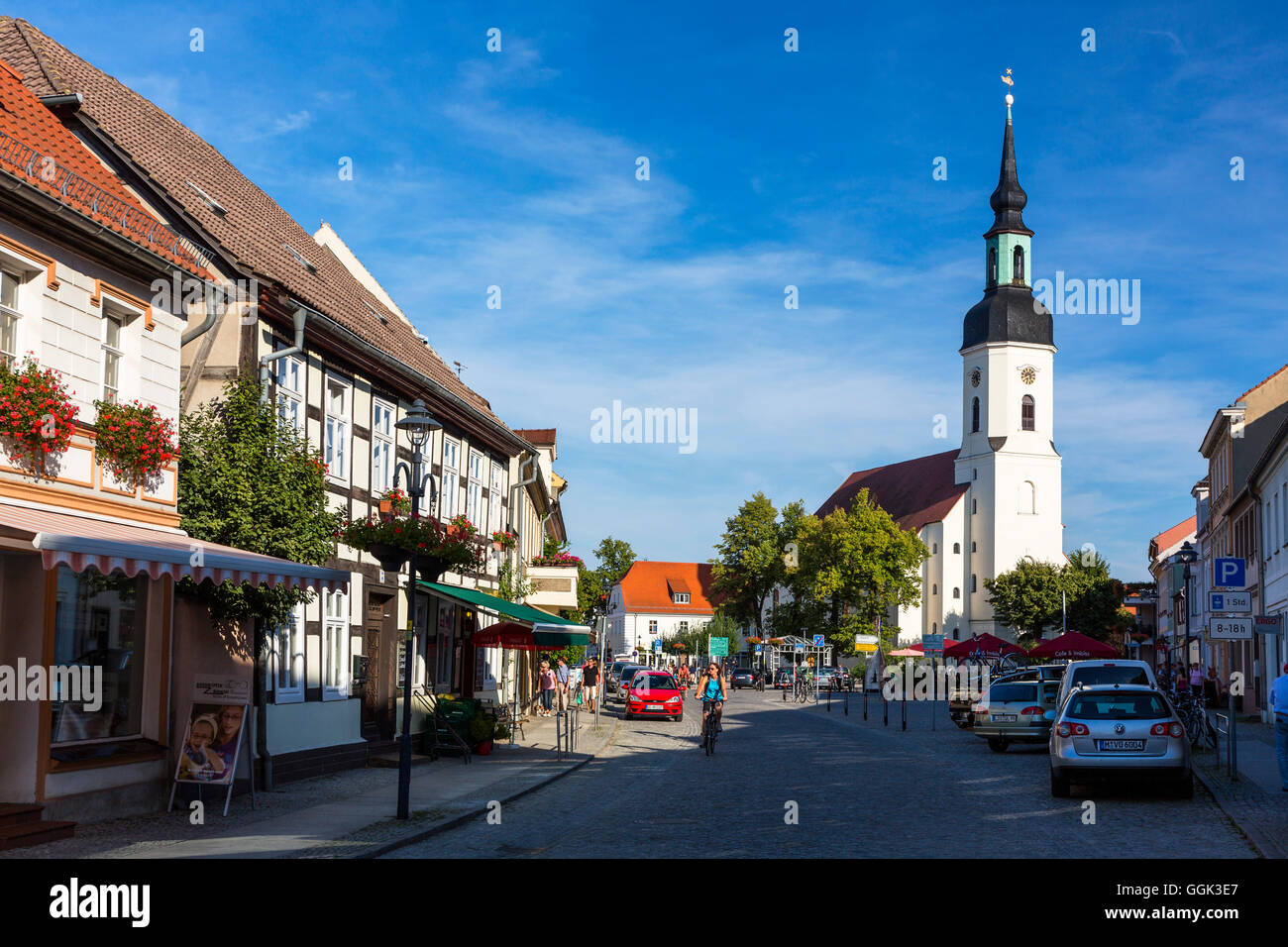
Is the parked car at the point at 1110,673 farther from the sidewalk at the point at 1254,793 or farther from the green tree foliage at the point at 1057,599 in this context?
the green tree foliage at the point at 1057,599

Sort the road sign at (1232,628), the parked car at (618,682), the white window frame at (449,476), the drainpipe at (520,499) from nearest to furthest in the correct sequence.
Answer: the road sign at (1232,628), the white window frame at (449,476), the drainpipe at (520,499), the parked car at (618,682)

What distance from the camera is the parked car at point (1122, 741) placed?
17438 millimetres

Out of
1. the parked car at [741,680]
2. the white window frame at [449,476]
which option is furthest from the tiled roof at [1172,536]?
the white window frame at [449,476]

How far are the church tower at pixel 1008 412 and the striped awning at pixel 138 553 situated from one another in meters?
88.4

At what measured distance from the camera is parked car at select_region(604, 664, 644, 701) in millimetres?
53766

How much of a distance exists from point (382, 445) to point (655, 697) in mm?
19772

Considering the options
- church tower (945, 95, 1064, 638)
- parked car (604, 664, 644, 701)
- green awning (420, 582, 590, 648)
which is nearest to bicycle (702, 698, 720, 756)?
green awning (420, 582, 590, 648)

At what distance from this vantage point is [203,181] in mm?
22438

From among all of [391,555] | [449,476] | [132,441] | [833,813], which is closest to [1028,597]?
[449,476]

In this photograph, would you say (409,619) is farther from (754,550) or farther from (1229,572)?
(754,550)

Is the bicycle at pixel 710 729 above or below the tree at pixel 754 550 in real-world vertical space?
below

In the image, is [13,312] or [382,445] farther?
[382,445]

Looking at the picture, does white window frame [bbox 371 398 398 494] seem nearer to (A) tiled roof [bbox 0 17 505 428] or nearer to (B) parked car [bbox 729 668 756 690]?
(A) tiled roof [bbox 0 17 505 428]

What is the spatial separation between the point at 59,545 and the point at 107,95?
11.6 meters
